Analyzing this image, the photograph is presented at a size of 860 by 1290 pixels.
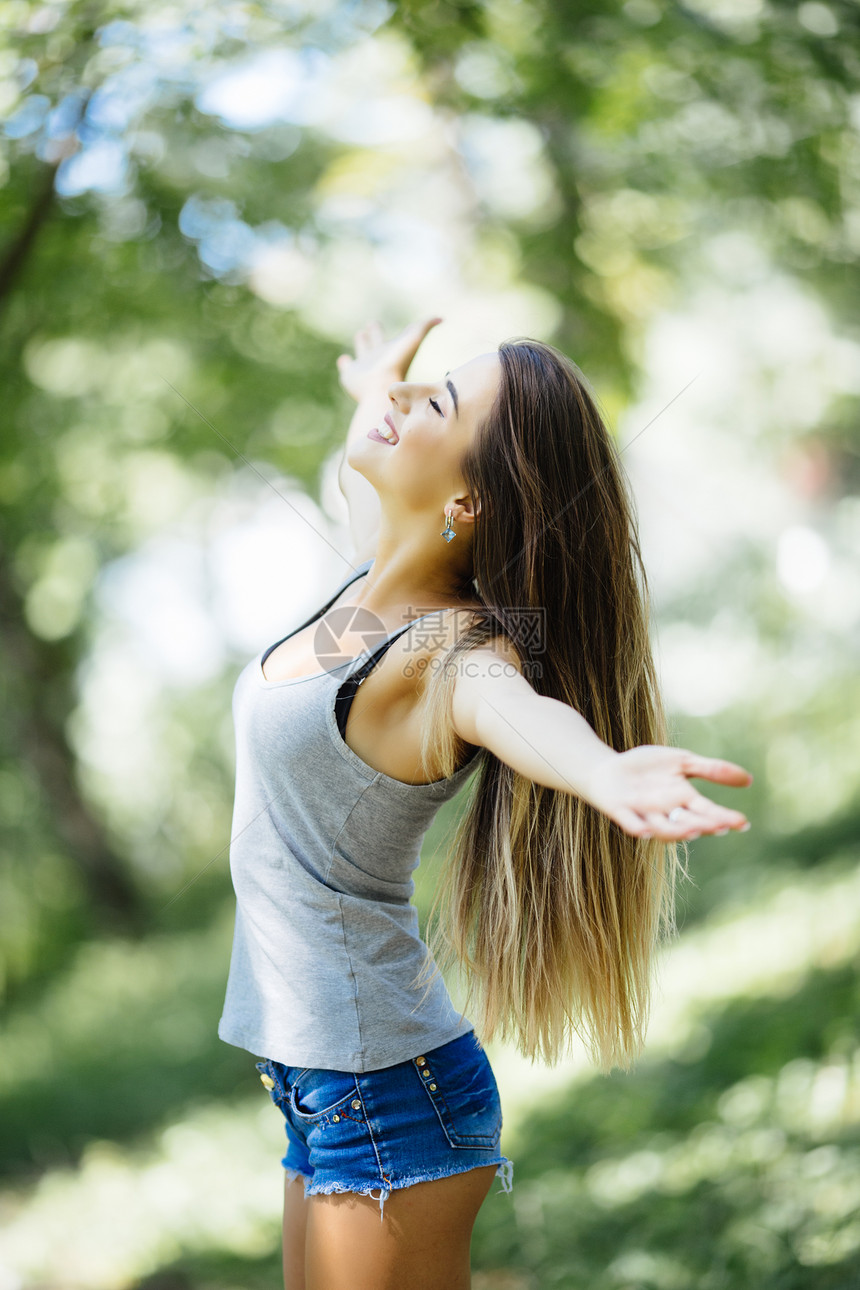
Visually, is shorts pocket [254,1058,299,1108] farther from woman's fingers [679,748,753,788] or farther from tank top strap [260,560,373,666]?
woman's fingers [679,748,753,788]

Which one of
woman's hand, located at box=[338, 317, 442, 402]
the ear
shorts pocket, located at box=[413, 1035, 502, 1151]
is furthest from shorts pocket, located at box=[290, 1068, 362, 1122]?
woman's hand, located at box=[338, 317, 442, 402]

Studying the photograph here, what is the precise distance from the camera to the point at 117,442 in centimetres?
552

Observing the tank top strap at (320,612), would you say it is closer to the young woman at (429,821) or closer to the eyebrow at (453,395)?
the young woman at (429,821)

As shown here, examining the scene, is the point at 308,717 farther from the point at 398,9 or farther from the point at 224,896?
the point at 224,896

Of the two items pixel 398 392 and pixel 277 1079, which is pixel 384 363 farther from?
pixel 277 1079

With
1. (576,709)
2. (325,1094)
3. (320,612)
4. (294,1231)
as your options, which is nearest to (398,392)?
(320,612)

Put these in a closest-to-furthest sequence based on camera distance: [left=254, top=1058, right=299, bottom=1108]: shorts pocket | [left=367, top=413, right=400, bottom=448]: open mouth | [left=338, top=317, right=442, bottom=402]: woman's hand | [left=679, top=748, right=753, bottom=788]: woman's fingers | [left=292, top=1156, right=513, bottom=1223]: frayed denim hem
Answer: [left=679, top=748, right=753, bottom=788]: woman's fingers < [left=292, top=1156, right=513, bottom=1223]: frayed denim hem < [left=254, top=1058, right=299, bottom=1108]: shorts pocket < [left=367, top=413, right=400, bottom=448]: open mouth < [left=338, top=317, right=442, bottom=402]: woman's hand

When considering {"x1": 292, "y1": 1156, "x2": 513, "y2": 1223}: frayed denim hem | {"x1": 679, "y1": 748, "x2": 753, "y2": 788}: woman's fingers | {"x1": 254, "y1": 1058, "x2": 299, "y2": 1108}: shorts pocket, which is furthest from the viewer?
{"x1": 254, "y1": 1058, "x2": 299, "y2": 1108}: shorts pocket

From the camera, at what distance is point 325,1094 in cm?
167

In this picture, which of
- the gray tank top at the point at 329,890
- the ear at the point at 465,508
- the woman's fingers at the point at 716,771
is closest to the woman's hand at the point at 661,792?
the woman's fingers at the point at 716,771

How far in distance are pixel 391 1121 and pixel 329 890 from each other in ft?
1.22

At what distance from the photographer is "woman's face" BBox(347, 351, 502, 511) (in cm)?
179

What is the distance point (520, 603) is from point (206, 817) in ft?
24.6

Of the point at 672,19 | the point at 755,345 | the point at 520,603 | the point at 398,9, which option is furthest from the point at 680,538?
the point at 520,603
